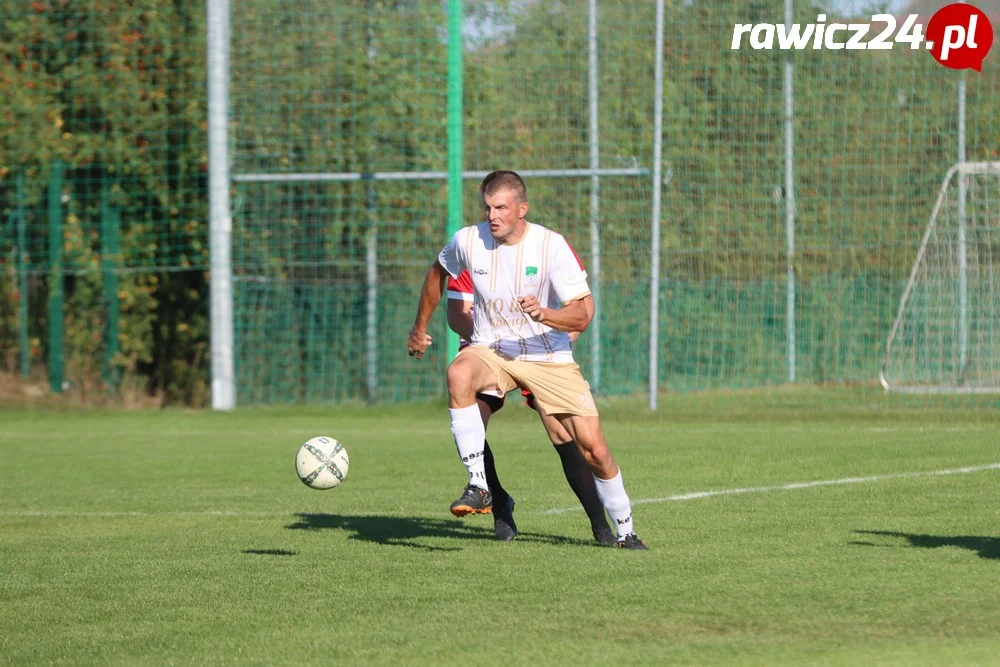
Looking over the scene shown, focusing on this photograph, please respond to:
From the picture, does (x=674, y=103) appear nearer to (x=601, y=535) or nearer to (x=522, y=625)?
(x=601, y=535)

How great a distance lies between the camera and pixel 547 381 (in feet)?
27.2

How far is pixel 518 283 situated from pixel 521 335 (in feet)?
0.93

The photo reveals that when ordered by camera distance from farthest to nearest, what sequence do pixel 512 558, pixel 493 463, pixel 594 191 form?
pixel 594 191, pixel 493 463, pixel 512 558

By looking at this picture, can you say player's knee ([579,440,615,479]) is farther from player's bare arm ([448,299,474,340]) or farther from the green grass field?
player's bare arm ([448,299,474,340])

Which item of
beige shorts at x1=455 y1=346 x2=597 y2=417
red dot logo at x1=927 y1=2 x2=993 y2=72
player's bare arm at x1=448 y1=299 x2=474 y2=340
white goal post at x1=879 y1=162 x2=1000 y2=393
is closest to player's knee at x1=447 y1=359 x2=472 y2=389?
beige shorts at x1=455 y1=346 x2=597 y2=417

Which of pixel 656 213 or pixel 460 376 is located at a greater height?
pixel 656 213

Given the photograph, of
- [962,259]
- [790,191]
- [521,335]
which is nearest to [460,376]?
[521,335]

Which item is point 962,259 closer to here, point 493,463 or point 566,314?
point 493,463

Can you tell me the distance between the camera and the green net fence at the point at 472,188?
61.1 feet

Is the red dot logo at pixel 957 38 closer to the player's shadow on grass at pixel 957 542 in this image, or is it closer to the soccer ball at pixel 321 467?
the player's shadow on grass at pixel 957 542

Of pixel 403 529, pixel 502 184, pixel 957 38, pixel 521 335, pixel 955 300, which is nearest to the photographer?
pixel 502 184

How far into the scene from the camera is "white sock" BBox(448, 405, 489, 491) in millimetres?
8172

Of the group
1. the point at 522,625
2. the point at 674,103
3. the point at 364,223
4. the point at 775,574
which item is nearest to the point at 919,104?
the point at 674,103

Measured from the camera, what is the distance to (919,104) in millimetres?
18297
